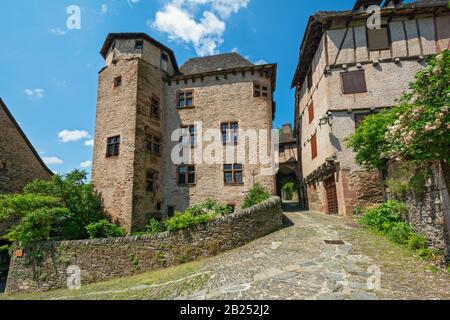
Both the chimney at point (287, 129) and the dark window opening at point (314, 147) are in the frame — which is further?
the chimney at point (287, 129)

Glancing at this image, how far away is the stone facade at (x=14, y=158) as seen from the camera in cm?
1386

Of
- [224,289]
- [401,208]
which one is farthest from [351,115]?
[224,289]

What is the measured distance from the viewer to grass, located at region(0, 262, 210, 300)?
6000 mm

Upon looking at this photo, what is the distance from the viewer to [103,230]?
464 inches

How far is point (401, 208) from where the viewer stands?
24.2 ft

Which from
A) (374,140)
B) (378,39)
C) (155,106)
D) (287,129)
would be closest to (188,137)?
(155,106)

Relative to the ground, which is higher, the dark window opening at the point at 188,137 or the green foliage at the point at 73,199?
the dark window opening at the point at 188,137

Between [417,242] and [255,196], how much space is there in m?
8.26

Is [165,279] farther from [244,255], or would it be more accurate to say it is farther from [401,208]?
[401,208]

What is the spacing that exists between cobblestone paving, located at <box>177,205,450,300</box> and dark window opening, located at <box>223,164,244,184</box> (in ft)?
23.1

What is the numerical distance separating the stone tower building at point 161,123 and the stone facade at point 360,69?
4.25 metres

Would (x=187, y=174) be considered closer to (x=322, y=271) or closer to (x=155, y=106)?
(x=155, y=106)

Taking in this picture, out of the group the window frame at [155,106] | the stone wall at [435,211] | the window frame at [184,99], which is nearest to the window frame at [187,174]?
the window frame at [155,106]

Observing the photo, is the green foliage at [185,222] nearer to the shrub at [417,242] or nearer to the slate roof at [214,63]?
the shrub at [417,242]
